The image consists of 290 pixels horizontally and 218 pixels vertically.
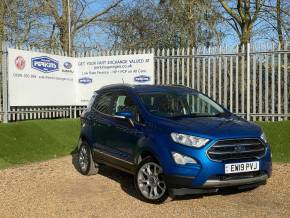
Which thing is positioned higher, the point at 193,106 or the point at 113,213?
the point at 193,106

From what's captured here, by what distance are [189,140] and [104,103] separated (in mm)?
2888

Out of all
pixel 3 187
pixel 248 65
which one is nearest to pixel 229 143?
pixel 3 187

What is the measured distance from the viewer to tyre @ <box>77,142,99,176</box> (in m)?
9.30

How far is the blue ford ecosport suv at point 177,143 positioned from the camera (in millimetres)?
6496

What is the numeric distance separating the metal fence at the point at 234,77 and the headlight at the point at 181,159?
7.52m

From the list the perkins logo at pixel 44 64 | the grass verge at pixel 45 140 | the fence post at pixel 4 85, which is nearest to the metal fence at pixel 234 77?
the fence post at pixel 4 85

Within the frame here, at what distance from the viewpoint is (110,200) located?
7.34 m

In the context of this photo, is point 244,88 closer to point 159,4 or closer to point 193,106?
point 193,106

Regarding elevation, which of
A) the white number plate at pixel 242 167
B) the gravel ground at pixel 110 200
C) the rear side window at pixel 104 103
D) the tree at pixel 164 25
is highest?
the tree at pixel 164 25

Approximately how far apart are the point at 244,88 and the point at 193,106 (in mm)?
6459

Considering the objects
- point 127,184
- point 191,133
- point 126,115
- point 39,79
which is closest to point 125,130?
point 126,115

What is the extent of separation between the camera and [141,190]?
718 centimetres

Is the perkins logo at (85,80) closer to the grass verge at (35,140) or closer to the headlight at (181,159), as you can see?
the grass verge at (35,140)

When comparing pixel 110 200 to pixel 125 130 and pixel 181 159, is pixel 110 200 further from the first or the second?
pixel 181 159
